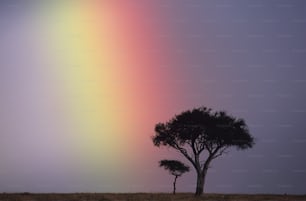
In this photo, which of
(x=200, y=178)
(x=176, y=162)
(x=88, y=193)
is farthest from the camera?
(x=176, y=162)

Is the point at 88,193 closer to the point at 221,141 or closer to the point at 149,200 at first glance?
the point at 149,200

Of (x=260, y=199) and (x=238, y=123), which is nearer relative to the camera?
(x=260, y=199)

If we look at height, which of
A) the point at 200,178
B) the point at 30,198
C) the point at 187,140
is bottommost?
the point at 30,198

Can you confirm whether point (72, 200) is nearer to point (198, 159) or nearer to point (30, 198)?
point (30, 198)

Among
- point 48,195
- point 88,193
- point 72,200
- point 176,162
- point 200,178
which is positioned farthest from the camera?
point 176,162

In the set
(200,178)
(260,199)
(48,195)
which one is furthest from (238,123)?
(48,195)

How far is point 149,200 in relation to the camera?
99.1 feet

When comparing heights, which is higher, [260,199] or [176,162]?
[176,162]

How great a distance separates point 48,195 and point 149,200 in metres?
6.49

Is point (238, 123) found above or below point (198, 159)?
above

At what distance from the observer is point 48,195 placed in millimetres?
32969

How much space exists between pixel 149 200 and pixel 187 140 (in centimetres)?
1337

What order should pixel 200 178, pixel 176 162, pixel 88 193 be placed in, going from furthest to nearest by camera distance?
1. pixel 176 162
2. pixel 200 178
3. pixel 88 193

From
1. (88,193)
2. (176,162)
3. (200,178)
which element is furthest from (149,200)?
(176,162)
